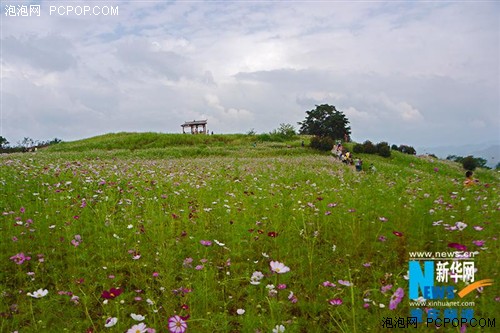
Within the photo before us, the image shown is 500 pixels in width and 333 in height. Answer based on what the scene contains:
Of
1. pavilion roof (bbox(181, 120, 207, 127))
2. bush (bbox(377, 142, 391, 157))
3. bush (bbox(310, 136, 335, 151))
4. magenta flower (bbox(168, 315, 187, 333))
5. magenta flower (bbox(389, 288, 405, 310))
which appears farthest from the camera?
pavilion roof (bbox(181, 120, 207, 127))

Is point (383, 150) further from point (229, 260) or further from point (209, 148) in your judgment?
point (229, 260)

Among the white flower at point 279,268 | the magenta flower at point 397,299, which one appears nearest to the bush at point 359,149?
the white flower at point 279,268

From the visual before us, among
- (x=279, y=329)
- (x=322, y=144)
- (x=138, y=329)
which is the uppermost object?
(x=322, y=144)

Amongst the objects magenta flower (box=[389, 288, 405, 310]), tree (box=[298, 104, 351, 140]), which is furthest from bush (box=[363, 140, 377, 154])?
magenta flower (box=[389, 288, 405, 310])

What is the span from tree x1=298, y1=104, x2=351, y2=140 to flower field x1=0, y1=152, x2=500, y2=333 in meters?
44.9

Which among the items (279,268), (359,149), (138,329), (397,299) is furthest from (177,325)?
(359,149)

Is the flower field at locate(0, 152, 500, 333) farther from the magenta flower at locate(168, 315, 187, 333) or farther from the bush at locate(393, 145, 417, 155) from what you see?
the bush at locate(393, 145, 417, 155)

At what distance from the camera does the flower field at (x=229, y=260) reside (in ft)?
11.0

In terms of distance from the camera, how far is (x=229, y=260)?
4250mm

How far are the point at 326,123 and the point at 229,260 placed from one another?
4920 centimetres

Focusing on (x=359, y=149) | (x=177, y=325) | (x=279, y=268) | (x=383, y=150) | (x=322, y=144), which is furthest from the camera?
(x=359, y=149)

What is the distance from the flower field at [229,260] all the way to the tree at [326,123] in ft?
147

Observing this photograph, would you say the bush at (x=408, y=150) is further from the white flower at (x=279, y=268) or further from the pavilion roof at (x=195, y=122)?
the white flower at (x=279, y=268)

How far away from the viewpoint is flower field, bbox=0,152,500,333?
3.35m
